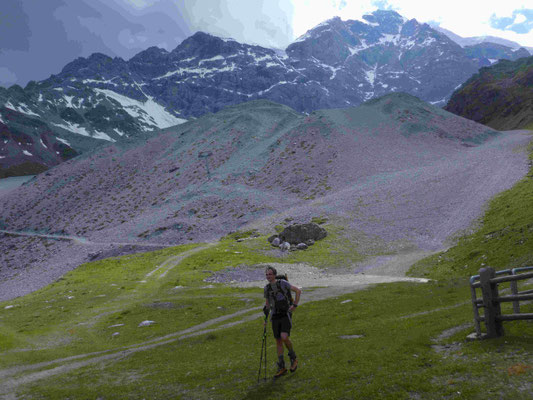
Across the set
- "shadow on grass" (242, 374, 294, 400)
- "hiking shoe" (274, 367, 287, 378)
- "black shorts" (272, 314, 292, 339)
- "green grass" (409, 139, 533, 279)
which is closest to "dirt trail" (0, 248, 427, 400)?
"green grass" (409, 139, 533, 279)

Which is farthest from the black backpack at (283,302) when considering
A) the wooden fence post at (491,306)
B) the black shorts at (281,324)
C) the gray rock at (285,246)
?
the gray rock at (285,246)

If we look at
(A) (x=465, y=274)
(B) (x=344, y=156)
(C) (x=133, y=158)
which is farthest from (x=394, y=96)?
(A) (x=465, y=274)

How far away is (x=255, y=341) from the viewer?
2173cm

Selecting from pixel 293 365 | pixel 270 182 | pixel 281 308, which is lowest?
pixel 293 365

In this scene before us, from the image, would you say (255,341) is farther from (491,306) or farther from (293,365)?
(491,306)

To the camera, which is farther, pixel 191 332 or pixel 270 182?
pixel 270 182

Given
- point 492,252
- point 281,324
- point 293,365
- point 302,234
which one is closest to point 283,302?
point 281,324

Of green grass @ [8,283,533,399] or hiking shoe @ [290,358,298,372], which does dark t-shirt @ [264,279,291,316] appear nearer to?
hiking shoe @ [290,358,298,372]

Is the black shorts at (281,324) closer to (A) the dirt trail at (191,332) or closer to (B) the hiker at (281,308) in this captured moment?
(B) the hiker at (281,308)

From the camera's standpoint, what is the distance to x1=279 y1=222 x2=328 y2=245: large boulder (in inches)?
2506

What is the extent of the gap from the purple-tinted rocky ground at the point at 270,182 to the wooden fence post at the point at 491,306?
4212 cm

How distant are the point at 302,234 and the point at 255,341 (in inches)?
1692

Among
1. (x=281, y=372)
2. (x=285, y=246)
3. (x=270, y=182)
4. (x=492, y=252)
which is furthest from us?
(x=270, y=182)

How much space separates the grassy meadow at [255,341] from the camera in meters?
12.0
